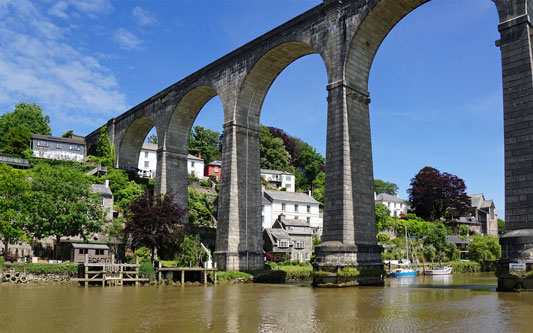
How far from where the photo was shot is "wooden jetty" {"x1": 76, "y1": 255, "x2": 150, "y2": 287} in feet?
89.9

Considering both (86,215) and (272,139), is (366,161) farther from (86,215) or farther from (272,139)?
(272,139)

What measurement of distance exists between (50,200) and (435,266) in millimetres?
43474

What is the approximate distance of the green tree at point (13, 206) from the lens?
1228 inches

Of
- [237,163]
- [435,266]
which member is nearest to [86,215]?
[237,163]

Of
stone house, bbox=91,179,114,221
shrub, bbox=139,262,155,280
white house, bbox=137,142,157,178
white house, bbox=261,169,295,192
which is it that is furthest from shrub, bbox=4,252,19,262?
white house, bbox=261,169,295,192

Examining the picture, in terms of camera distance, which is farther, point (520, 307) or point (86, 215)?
point (86, 215)

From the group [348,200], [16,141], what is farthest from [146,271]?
[16,141]

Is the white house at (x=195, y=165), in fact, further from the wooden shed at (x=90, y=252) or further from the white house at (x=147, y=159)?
the wooden shed at (x=90, y=252)

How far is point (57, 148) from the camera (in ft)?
192

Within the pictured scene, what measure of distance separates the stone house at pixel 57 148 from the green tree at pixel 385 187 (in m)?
71.7

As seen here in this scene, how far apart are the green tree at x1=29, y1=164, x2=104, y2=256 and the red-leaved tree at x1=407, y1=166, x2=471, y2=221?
5721cm

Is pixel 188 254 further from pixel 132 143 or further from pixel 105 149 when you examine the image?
pixel 105 149

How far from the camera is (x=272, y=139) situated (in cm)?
8256

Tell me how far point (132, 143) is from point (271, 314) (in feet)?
128
